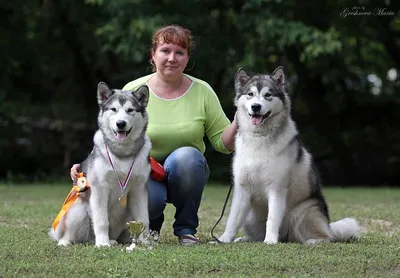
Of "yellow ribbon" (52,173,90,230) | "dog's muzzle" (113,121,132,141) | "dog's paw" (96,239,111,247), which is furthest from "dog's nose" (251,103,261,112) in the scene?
"dog's paw" (96,239,111,247)

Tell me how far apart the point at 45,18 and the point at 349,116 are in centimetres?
794

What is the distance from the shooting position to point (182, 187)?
19.3ft

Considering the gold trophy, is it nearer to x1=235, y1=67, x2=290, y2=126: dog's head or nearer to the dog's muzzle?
the dog's muzzle

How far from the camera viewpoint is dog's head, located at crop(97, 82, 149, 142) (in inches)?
213

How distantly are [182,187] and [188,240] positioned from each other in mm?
440

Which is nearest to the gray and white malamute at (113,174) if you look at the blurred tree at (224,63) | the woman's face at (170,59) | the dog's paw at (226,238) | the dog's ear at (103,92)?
the dog's ear at (103,92)

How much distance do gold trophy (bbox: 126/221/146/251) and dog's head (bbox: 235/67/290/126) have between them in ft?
4.11

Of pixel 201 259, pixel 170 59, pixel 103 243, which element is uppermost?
pixel 170 59

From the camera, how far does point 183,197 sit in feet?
19.5

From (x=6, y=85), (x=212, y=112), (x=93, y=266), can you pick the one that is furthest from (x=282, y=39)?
(x=93, y=266)

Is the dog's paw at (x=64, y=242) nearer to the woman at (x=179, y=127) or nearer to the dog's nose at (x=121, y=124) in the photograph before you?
the woman at (x=179, y=127)

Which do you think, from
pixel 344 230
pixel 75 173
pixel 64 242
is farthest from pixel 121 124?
pixel 344 230

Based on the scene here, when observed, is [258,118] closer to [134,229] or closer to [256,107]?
[256,107]

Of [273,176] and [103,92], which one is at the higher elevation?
[103,92]
